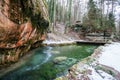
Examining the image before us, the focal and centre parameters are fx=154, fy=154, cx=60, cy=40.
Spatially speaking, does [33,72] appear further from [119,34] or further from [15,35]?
[119,34]

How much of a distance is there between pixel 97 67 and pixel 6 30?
13.9 feet

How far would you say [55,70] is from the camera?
28.0 ft

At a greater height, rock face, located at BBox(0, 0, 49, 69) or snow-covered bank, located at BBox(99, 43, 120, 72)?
rock face, located at BBox(0, 0, 49, 69)

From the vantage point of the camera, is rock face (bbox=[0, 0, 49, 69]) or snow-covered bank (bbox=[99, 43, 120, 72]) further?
snow-covered bank (bbox=[99, 43, 120, 72])

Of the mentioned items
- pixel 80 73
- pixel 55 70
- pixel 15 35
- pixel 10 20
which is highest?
pixel 10 20

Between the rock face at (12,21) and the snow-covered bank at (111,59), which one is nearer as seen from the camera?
the rock face at (12,21)

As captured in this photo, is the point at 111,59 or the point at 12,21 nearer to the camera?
the point at 12,21

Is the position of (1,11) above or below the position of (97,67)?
above

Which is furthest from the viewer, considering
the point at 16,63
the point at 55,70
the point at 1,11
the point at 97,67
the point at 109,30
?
the point at 109,30

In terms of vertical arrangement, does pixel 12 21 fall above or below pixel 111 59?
above

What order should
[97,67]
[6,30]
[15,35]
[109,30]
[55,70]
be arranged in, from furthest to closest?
[109,30] → [55,70] → [15,35] → [97,67] → [6,30]

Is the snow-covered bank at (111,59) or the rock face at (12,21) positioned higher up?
the rock face at (12,21)

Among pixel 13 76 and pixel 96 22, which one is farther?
pixel 96 22

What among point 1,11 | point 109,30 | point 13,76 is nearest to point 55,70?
point 13,76
